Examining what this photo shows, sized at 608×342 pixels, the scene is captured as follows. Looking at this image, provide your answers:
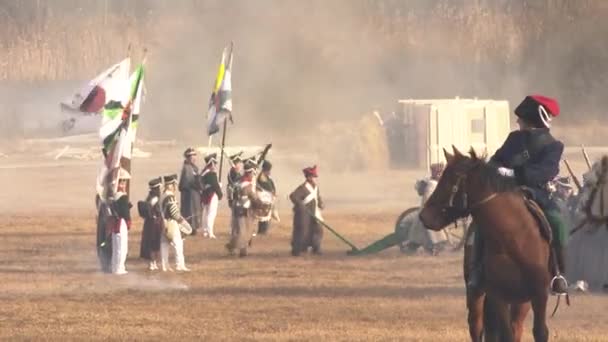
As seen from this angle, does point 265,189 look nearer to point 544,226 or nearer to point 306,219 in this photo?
point 306,219

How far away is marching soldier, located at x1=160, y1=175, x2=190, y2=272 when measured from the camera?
91.1ft

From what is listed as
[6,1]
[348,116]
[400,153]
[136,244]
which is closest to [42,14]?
[6,1]

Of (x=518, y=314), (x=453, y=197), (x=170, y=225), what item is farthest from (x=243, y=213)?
(x=453, y=197)

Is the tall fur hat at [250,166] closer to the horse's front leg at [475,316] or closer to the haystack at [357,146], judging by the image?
the horse's front leg at [475,316]

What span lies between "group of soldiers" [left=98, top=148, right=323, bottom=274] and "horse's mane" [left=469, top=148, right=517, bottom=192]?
480 inches

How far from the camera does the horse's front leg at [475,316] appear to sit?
16125 mm

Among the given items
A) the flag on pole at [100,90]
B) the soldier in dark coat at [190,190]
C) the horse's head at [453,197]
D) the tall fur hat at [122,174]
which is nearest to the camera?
the horse's head at [453,197]

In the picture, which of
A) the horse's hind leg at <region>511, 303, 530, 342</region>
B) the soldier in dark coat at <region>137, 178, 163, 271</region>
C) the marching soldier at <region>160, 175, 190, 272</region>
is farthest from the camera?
the soldier in dark coat at <region>137, 178, 163, 271</region>

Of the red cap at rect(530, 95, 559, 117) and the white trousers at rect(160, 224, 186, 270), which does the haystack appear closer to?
the white trousers at rect(160, 224, 186, 270)

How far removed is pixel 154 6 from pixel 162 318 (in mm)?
65798

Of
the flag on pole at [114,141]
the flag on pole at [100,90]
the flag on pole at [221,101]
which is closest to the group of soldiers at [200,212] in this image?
the flag on pole at [114,141]

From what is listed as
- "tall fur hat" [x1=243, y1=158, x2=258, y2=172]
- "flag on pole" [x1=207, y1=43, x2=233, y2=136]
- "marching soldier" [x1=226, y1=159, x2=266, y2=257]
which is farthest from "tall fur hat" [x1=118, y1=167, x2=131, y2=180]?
"flag on pole" [x1=207, y1=43, x2=233, y2=136]

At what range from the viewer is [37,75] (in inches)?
3204

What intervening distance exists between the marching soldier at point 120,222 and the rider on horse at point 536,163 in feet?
39.0
